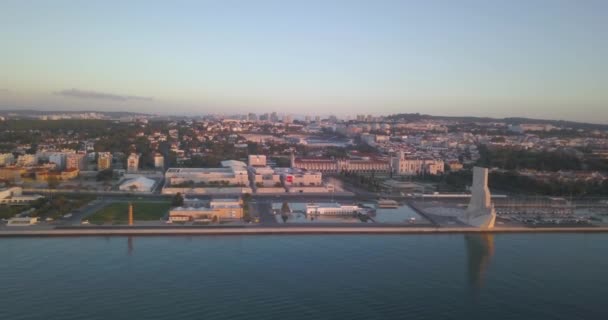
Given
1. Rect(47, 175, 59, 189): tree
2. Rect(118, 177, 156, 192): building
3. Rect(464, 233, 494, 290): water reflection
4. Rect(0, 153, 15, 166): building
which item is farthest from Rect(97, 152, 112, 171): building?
Rect(464, 233, 494, 290): water reflection

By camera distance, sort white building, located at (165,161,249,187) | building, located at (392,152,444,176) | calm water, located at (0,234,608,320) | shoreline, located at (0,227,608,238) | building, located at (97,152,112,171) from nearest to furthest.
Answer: calm water, located at (0,234,608,320) < shoreline, located at (0,227,608,238) < white building, located at (165,161,249,187) < building, located at (97,152,112,171) < building, located at (392,152,444,176)

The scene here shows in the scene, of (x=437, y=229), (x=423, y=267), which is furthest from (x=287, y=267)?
(x=437, y=229)

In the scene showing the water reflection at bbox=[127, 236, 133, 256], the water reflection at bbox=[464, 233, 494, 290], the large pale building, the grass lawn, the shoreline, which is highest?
the large pale building

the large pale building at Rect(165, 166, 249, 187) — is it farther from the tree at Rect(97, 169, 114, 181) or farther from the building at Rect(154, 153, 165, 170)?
the building at Rect(154, 153, 165, 170)

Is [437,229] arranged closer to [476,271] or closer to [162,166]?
[476,271]

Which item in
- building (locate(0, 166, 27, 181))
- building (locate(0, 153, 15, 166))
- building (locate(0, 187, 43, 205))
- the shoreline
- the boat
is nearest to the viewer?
the shoreline

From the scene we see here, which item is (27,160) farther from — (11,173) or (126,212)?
(126,212)

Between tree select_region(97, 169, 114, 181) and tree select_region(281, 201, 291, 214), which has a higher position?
tree select_region(97, 169, 114, 181)

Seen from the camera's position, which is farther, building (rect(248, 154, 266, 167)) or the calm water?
building (rect(248, 154, 266, 167))
